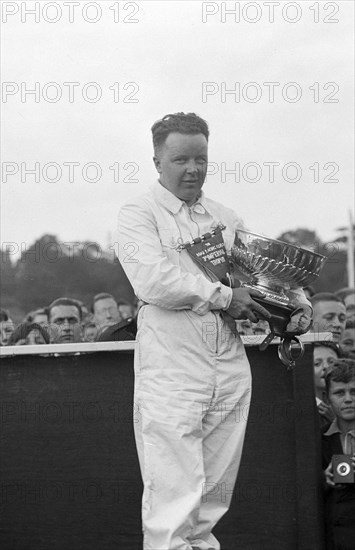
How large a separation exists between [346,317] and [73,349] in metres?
2.86

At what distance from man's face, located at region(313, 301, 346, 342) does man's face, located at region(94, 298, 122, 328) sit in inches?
67.8

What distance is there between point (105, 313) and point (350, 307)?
6.29 ft

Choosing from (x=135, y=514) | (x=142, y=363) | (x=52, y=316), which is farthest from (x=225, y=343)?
(x=52, y=316)

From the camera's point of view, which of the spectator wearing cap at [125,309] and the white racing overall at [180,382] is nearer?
the white racing overall at [180,382]

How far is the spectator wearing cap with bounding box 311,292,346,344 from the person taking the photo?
7117mm

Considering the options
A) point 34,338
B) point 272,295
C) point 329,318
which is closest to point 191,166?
point 272,295

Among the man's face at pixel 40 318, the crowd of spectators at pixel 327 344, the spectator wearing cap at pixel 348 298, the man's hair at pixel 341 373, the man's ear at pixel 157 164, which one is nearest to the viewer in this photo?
the man's ear at pixel 157 164

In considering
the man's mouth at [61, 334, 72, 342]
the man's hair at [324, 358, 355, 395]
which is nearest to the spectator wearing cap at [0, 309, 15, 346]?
the man's mouth at [61, 334, 72, 342]

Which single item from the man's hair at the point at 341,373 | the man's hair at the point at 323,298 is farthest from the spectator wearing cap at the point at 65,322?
the man's hair at the point at 341,373

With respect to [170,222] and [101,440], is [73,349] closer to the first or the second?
[101,440]

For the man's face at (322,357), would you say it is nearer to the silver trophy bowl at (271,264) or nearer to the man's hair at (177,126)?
the silver trophy bowl at (271,264)

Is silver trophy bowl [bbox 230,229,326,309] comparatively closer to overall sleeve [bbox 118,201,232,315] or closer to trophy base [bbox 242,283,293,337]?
trophy base [bbox 242,283,293,337]

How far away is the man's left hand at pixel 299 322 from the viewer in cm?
423

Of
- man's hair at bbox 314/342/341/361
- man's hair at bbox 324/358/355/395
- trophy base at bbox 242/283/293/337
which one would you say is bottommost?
man's hair at bbox 324/358/355/395
